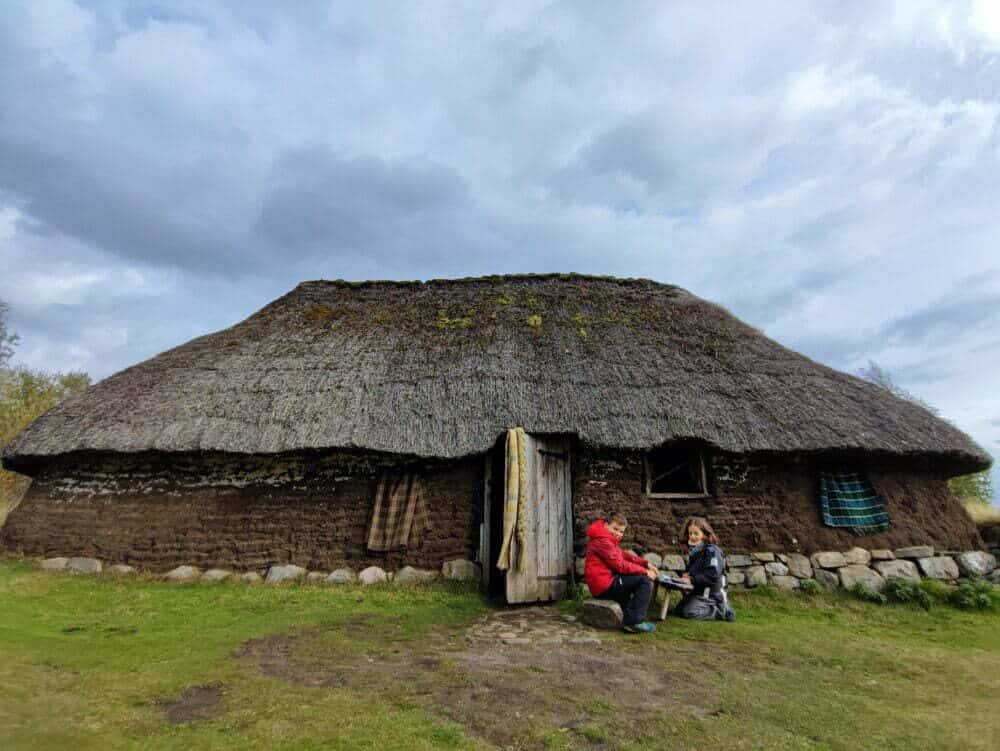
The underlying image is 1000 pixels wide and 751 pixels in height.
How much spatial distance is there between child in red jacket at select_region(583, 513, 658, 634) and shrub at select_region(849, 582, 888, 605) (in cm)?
349

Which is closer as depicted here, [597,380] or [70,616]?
[70,616]

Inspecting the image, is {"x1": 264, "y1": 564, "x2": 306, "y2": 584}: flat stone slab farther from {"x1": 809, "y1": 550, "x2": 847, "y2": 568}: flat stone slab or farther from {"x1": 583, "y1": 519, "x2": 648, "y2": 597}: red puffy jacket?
{"x1": 809, "y1": 550, "x2": 847, "y2": 568}: flat stone slab

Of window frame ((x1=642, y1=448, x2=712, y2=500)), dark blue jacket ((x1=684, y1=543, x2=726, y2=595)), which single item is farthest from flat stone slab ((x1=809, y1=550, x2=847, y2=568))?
dark blue jacket ((x1=684, y1=543, x2=726, y2=595))

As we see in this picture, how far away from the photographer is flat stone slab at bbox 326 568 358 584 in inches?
338

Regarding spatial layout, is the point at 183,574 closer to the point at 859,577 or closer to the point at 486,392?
the point at 486,392

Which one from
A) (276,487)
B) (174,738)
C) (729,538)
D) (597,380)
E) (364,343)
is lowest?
(174,738)

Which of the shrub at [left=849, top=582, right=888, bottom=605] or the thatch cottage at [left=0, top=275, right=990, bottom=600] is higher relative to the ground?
the thatch cottage at [left=0, top=275, right=990, bottom=600]

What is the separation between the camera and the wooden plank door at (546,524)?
8086 mm

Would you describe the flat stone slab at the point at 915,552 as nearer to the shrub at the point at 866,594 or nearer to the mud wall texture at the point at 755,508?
the mud wall texture at the point at 755,508

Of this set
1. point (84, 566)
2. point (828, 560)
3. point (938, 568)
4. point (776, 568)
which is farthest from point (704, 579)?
point (84, 566)

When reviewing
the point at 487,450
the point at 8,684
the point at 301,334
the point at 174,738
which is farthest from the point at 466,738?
the point at 301,334

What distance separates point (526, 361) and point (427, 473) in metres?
2.56

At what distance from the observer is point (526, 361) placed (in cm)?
991

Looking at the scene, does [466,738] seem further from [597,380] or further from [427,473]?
[597,380]
